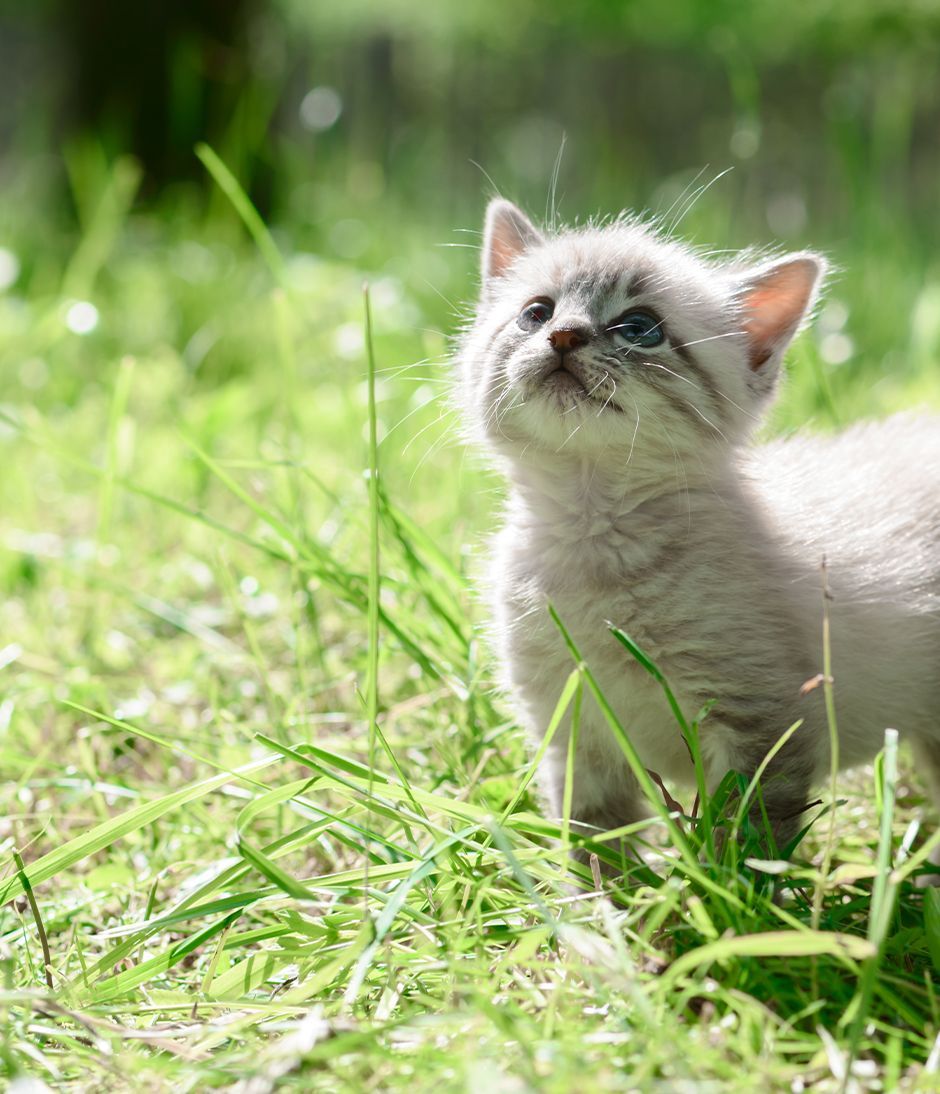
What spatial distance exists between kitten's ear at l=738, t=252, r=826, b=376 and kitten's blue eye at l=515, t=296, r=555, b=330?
0.36 m

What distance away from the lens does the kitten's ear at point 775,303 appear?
7.19ft

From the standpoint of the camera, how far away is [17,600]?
10.2 ft

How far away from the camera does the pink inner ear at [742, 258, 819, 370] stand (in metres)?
2.20

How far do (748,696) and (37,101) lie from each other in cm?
737

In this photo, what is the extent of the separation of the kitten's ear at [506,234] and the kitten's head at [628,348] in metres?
0.11

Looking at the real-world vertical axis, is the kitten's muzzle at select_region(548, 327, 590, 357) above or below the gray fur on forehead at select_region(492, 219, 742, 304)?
below

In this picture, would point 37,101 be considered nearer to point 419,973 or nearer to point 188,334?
point 188,334

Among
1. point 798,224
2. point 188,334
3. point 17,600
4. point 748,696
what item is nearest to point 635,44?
point 798,224

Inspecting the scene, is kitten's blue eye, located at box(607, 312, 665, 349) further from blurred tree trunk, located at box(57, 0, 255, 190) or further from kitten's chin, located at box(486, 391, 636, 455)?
blurred tree trunk, located at box(57, 0, 255, 190)

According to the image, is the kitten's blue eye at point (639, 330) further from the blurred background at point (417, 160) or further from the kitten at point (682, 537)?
the blurred background at point (417, 160)

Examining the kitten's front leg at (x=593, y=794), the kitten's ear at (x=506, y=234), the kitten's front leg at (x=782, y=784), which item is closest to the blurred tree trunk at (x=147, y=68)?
the kitten's ear at (x=506, y=234)

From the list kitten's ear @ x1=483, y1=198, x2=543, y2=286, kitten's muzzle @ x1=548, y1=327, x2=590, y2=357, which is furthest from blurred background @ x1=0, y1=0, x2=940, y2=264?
kitten's muzzle @ x1=548, y1=327, x2=590, y2=357

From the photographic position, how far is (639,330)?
2090mm

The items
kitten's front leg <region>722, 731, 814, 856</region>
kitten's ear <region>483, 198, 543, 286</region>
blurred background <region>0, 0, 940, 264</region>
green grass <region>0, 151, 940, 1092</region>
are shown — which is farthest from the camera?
blurred background <region>0, 0, 940, 264</region>
